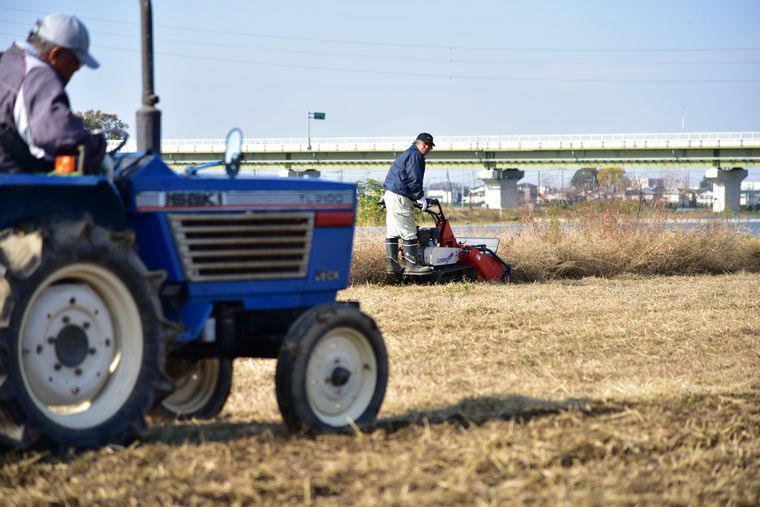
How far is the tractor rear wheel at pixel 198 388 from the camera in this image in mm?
6406

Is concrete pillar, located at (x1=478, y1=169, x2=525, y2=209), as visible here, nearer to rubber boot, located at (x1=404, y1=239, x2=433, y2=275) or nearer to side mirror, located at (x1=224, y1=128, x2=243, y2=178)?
rubber boot, located at (x1=404, y1=239, x2=433, y2=275)

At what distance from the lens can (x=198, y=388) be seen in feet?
21.5

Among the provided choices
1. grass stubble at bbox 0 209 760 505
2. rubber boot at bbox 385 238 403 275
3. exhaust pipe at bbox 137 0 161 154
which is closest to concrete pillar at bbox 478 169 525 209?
rubber boot at bbox 385 238 403 275

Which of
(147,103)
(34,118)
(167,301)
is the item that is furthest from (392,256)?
(34,118)

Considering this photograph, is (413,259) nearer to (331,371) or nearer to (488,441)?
(331,371)

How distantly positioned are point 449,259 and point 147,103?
6.83 meters

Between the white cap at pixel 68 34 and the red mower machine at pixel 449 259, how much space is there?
9664mm

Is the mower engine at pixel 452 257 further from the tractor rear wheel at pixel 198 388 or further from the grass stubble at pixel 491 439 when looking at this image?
the tractor rear wheel at pixel 198 388

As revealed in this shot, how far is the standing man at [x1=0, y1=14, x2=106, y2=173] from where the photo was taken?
5094 mm

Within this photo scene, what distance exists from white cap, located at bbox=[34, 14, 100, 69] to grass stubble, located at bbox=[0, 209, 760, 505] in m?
1.84

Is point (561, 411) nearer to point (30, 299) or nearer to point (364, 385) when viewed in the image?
point (364, 385)

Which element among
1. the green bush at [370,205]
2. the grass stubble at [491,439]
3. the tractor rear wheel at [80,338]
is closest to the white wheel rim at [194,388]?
the grass stubble at [491,439]

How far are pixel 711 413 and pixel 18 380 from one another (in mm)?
3873

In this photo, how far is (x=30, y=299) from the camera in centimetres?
484
